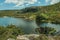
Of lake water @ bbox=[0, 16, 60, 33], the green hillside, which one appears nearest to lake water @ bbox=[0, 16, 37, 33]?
lake water @ bbox=[0, 16, 60, 33]

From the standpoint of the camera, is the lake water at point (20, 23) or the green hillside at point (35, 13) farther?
the green hillside at point (35, 13)

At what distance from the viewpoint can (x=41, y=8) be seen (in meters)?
3.71

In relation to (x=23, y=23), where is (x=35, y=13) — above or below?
above

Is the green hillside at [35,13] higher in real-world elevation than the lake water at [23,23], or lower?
higher

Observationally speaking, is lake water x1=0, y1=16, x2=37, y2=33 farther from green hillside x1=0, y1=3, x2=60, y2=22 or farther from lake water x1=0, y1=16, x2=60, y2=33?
green hillside x1=0, y1=3, x2=60, y2=22

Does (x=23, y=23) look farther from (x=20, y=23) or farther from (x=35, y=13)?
(x=35, y=13)

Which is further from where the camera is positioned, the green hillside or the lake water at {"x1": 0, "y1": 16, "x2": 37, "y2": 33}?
the green hillside

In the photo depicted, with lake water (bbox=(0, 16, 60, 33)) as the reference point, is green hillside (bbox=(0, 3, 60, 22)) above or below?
above

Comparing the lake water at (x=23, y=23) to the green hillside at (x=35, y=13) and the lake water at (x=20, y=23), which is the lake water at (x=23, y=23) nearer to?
the lake water at (x=20, y=23)

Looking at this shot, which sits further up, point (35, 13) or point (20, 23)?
point (35, 13)

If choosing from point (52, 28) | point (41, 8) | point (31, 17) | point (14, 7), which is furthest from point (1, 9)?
point (52, 28)

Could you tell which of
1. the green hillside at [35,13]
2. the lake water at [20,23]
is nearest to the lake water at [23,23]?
the lake water at [20,23]

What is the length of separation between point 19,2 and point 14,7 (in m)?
0.20

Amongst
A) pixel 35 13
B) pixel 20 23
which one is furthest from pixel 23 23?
pixel 35 13
